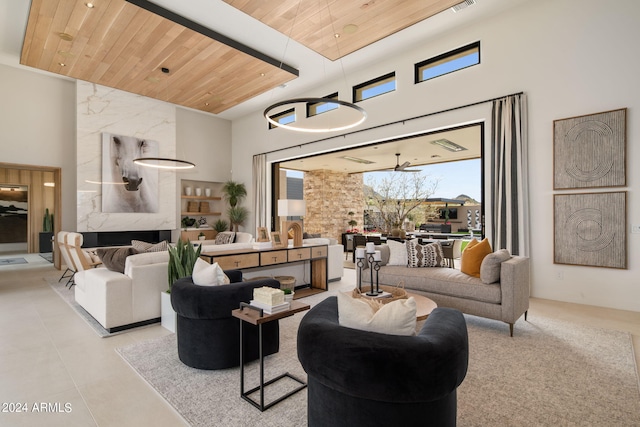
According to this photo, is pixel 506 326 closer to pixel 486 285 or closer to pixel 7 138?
pixel 486 285

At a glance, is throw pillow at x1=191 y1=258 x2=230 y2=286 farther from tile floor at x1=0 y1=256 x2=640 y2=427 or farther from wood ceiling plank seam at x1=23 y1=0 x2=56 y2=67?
wood ceiling plank seam at x1=23 y1=0 x2=56 y2=67

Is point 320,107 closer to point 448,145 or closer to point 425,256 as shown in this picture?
point 448,145

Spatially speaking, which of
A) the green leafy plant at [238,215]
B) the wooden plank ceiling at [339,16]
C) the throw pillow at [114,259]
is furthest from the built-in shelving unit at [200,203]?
the wooden plank ceiling at [339,16]

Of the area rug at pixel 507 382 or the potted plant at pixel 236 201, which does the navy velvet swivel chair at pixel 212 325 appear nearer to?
the area rug at pixel 507 382

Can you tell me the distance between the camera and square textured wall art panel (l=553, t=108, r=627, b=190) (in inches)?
157

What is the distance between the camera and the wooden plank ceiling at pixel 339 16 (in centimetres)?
425

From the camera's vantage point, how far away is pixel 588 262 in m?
4.18

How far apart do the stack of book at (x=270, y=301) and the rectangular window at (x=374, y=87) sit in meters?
5.22

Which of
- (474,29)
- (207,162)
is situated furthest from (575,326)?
(207,162)

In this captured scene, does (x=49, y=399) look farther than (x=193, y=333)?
No

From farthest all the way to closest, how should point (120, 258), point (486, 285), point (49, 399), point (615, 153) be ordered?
point (615, 153) < point (120, 258) < point (486, 285) < point (49, 399)

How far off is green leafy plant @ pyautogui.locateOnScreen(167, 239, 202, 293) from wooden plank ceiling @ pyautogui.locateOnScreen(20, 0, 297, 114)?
132 inches

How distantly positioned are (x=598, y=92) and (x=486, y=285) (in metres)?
3.00

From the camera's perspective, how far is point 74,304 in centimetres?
436
